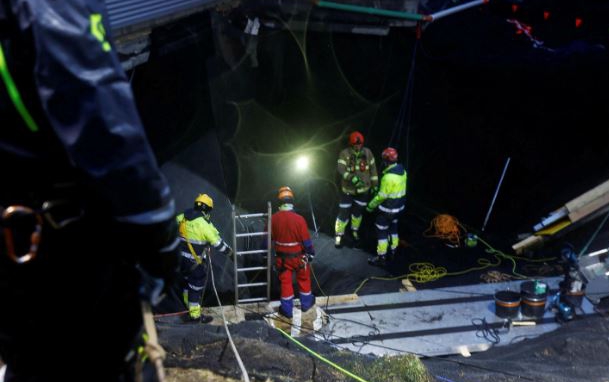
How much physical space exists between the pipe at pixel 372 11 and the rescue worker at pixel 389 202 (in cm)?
256

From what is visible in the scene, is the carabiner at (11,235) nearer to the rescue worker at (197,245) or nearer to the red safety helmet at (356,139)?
the rescue worker at (197,245)

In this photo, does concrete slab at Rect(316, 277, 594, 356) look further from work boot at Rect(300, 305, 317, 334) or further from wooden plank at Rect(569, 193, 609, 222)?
wooden plank at Rect(569, 193, 609, 222)

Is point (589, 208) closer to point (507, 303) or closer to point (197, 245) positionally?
point (507, 303)

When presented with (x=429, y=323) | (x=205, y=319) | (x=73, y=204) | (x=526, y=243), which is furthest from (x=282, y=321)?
(x=73, y=204)

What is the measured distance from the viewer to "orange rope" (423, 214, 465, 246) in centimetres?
962

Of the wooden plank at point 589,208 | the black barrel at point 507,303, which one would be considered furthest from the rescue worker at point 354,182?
the wooden plank at point 589,208

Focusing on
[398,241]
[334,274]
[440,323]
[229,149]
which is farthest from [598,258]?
[229,149]

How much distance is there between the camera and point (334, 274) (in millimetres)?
9031

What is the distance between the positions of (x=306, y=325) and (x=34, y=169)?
641 cm

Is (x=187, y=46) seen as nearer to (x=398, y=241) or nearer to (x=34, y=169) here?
(x=398, y=241)

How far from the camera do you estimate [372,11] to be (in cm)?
970

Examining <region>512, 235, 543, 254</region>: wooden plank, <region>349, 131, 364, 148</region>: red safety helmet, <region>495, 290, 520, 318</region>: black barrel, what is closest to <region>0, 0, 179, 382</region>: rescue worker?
<region>495, 290, 520, 318</region>: black barrel

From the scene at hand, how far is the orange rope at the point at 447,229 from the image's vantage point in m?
9.62

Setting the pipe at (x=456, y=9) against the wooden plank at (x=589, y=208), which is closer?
the wooden plank at (x=589, y=208)
